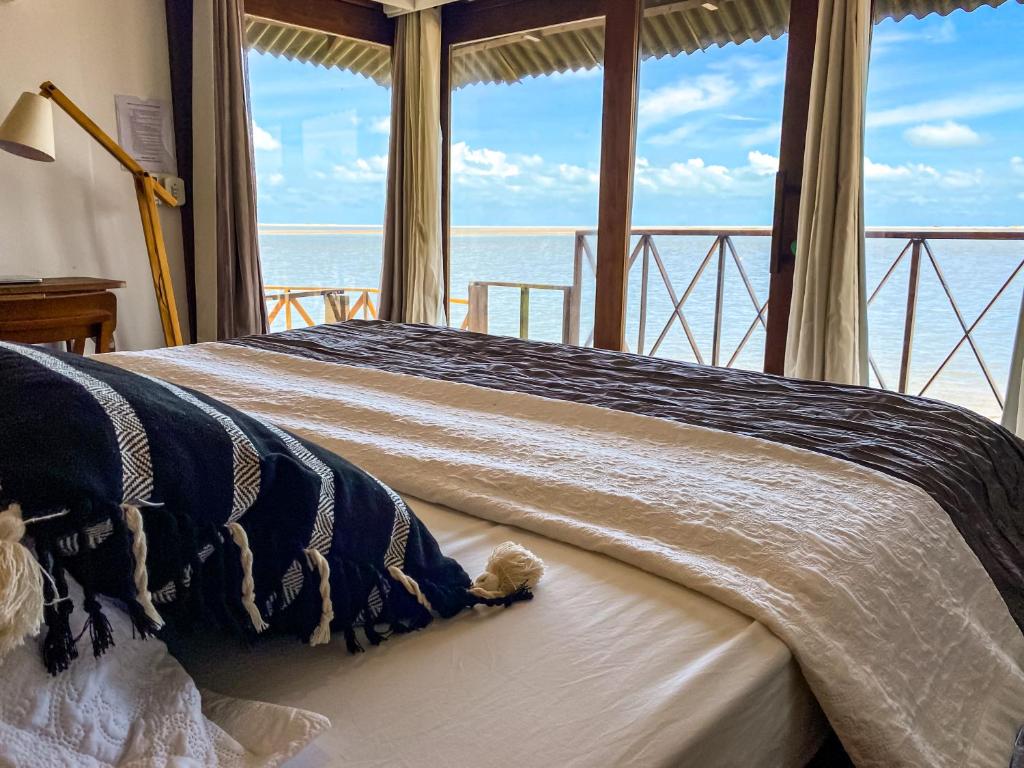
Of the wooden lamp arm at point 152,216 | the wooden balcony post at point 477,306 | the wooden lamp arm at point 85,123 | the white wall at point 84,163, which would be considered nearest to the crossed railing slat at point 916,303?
the wooden balcony post at point 477,306

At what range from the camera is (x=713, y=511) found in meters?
0.98

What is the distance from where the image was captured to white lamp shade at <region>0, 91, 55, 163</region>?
2707 millimetres

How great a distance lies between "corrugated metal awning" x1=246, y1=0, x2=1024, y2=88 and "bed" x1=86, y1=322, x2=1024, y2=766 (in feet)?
7.87

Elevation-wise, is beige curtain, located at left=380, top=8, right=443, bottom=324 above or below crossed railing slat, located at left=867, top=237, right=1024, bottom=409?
above

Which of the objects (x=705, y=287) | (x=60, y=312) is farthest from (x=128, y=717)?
(x=705, y=287)

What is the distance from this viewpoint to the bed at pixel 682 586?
66cm

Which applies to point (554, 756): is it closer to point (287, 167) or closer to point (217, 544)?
point (217, 544)

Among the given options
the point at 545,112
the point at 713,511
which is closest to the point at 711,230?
the point at 545,112

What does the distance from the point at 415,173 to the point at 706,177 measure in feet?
5.14

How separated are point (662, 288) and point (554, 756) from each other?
12.9 ft

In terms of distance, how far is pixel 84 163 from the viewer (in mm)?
3334

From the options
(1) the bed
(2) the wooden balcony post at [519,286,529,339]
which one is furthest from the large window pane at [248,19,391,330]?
(1) the bed

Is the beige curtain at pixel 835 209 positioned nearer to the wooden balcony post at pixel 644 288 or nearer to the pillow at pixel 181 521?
the wooden balcony post at pixel 644 288

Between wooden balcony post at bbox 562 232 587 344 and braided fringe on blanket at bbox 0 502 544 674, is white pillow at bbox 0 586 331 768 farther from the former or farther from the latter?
wooden balcony post at bbox 562 232 587 344
